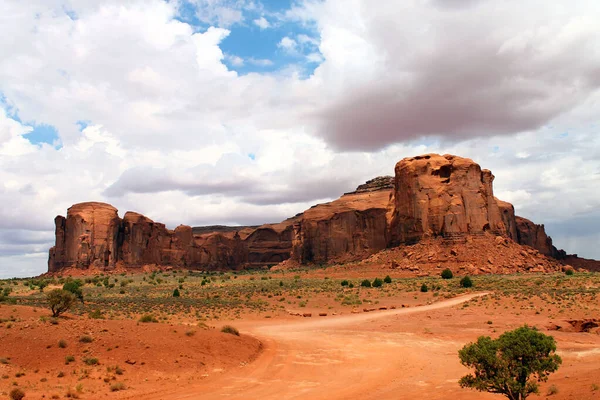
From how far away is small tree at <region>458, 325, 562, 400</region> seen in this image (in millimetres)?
10648

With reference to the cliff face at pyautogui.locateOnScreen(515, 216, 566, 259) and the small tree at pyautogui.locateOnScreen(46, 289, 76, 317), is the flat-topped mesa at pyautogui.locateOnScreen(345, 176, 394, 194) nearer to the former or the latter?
the cliff face at pyautogui.locateOnScreen(515, 216, 566, 259)

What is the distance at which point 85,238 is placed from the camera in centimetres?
9800

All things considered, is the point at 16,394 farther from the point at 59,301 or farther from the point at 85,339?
the point at 59,301

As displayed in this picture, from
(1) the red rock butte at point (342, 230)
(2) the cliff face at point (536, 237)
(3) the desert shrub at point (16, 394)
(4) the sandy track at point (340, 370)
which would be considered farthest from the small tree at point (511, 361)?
(2) the cliff face at point (536, 237)

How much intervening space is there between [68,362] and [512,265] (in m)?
65.7

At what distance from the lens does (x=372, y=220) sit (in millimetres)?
104250

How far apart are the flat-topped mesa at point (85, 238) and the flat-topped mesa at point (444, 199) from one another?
59367 millimetres

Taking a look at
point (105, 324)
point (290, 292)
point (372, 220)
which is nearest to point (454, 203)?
point (372, 220)

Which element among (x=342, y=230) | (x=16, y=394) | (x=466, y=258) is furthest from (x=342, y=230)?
(x=16, y=394)

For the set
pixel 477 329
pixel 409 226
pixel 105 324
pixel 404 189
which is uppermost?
pixel 404 189

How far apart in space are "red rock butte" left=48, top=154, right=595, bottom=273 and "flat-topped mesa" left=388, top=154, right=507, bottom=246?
6.1 inches

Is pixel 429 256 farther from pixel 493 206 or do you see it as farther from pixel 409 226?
pixel 493 206

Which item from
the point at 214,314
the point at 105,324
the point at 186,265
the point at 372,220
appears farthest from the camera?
the point at 186,265

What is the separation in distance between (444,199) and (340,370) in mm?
62696
